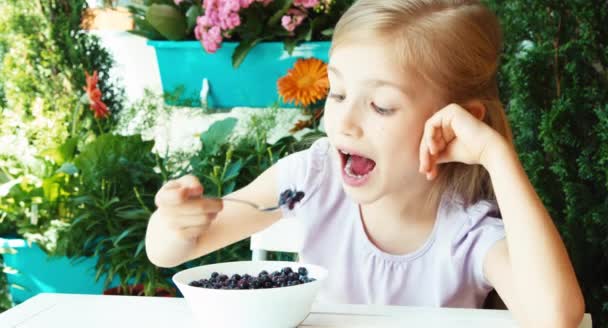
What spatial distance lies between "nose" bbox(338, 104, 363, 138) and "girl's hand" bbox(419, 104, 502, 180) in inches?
4.1

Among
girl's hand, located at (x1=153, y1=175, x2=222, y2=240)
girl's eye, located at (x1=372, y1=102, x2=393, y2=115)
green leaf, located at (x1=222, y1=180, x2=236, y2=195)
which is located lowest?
green leaf, located at (x1=222, y1=180, x2=236, y2=195)

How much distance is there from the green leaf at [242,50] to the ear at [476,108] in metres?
1.54

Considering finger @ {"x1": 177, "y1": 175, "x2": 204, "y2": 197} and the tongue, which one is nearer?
finger @ {"x1": 177, "y1": 175, "x2": 204, "y2": 197}

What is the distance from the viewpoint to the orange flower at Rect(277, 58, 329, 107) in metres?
2.85

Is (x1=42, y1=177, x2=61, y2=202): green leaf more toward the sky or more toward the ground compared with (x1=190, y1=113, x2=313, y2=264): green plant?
more toward the ground

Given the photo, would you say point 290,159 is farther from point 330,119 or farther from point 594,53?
point 594,53

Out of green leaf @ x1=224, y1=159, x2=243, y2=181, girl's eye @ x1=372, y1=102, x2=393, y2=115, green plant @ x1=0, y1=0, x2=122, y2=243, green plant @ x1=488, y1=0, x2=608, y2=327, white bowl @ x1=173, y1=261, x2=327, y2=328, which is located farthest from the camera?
green plant @ x1=0, y1=0, x2=122, y2=243

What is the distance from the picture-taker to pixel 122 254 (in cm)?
282

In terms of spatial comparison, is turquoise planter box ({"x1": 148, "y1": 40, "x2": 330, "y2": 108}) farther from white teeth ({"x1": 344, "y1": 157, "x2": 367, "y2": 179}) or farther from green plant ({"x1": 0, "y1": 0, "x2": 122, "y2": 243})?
white teeth ({"x1": 344, "y1": 157, "x2": 367, "y2": 179})

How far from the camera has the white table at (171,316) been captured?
1268mm

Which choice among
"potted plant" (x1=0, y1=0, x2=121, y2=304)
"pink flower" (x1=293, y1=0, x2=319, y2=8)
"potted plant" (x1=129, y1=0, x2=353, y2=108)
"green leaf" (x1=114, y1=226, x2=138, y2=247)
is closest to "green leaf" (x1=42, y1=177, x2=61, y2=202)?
"potted plant" (x1=0, y1=0, x2=121, y2=304)

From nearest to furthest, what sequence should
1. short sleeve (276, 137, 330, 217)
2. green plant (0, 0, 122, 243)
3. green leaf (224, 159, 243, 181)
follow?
short sleeve (276, 137, 330, 217), green leaf (224, 159, 243, 181), green plant (0, 0, 122, 243)

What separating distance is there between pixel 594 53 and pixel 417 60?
76 cm

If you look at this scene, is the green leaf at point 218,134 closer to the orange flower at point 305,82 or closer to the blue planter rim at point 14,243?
the orange flower at point 305,82
